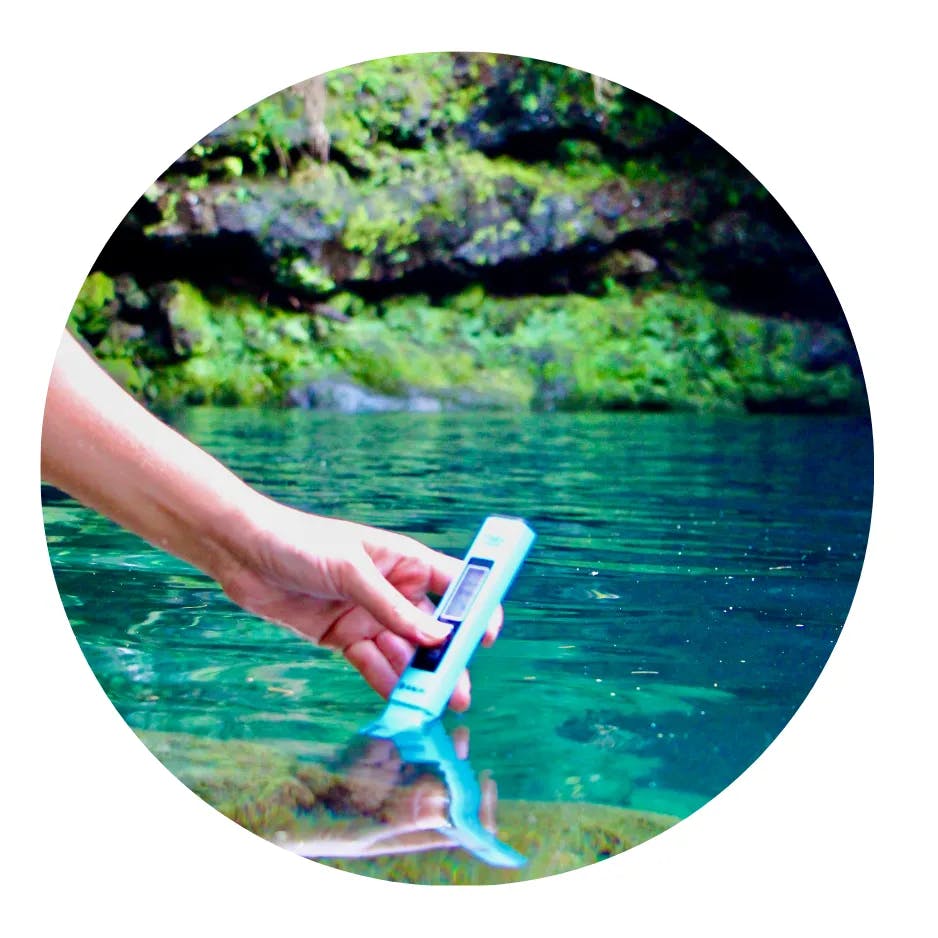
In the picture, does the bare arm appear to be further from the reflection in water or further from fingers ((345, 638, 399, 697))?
the reflection in water

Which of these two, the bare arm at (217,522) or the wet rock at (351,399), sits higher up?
the wet rock at (351,399)

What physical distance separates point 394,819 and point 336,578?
31 cm

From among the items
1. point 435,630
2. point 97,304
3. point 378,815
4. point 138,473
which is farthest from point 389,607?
point 97,304

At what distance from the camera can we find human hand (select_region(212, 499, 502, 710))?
1.50 metres

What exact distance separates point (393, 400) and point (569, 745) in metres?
0.66

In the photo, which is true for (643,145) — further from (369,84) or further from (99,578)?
(99,578)

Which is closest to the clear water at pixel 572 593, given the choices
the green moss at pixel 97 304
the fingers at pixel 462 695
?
the fingers at pixel 462 695

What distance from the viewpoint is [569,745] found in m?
1.42

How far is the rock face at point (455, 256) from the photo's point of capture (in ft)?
5.62

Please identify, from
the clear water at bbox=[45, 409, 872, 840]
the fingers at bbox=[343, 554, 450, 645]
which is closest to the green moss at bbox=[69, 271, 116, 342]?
the clear water at bbox=[45, 409, 872, 840]

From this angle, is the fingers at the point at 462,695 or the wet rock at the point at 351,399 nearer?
the fingers at the point at 462,695

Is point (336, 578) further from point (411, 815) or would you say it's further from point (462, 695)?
point (411, 815)

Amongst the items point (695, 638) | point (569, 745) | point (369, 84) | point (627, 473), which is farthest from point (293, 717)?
point (369, 84)

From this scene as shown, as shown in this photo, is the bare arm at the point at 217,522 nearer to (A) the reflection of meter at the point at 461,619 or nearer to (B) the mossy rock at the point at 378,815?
(A) the reflection of meter at the point at 461,619
